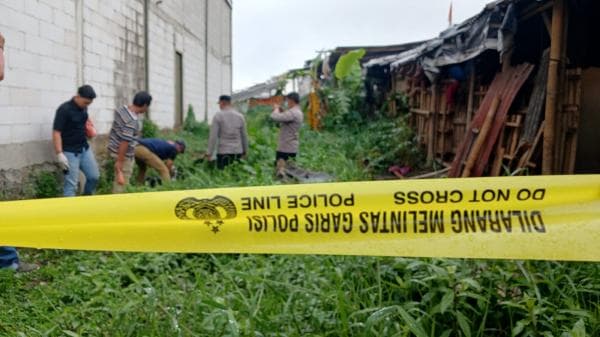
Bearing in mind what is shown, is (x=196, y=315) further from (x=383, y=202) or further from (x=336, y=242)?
(x=383, y=202)

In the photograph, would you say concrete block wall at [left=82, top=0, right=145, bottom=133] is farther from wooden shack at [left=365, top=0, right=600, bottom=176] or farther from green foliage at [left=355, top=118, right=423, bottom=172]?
wooden shack at [left=365, top=0, right=600, bottom=176]

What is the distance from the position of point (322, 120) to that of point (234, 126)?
10223 mm

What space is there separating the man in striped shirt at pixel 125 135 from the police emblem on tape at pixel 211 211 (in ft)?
14.2

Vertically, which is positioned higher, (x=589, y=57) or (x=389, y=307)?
(x=589, y=57)

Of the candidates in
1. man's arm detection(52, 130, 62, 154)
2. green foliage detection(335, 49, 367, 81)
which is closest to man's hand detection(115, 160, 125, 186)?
man's arm detection(52, 130, 62, 154)

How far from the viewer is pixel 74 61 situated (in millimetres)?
7137

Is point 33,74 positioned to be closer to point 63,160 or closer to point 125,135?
point 63,160

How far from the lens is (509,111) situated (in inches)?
266

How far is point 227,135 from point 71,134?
2.72 metres

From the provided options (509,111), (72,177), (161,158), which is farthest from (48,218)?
(509,111)

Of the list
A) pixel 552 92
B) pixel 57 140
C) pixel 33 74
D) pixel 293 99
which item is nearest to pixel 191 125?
pixel 293 99

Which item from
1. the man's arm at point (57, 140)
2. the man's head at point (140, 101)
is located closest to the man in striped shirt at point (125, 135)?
the man's head at point (140, 101)

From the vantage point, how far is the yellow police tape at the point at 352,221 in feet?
8.68

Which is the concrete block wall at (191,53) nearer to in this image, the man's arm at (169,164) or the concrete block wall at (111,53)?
the concrete block wall at (111,53)
